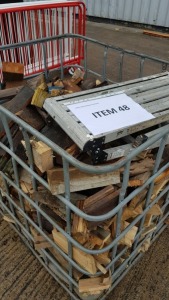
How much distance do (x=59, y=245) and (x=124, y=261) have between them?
0.45m

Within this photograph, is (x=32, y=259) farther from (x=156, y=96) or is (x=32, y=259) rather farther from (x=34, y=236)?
(x=156, y=96)

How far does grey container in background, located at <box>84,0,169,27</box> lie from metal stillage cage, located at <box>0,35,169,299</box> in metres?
6.56

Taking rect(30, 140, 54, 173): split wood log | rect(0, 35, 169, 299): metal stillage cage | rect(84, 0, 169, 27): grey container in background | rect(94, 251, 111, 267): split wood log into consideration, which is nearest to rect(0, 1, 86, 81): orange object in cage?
rect(0, 35, 169, 299): metal stillage cage

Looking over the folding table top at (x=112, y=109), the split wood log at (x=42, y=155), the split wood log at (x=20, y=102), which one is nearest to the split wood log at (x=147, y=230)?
the folding table top at (x=112, y=109)

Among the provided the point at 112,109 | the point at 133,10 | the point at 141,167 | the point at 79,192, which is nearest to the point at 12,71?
the point at 112,109

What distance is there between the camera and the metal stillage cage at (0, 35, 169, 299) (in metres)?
1.09

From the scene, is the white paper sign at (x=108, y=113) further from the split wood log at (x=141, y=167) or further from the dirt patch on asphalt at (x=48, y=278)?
the dirt patch on asphalt at (x=48, y=278)

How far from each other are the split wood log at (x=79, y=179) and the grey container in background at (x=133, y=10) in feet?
24.5

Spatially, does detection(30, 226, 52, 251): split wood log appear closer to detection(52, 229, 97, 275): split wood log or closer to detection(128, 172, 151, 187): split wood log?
detection(52, 229, 97, 275): split wood log

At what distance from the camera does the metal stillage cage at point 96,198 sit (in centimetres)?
→ 109

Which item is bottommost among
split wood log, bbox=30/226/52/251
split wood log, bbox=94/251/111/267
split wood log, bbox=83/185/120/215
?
split wood log, bbox=30/226/52/251

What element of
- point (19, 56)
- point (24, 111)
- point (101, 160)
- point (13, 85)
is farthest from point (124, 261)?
point (19, 56)

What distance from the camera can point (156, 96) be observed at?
58.8 inches

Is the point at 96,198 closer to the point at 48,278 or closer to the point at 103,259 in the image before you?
the point at 103,259
